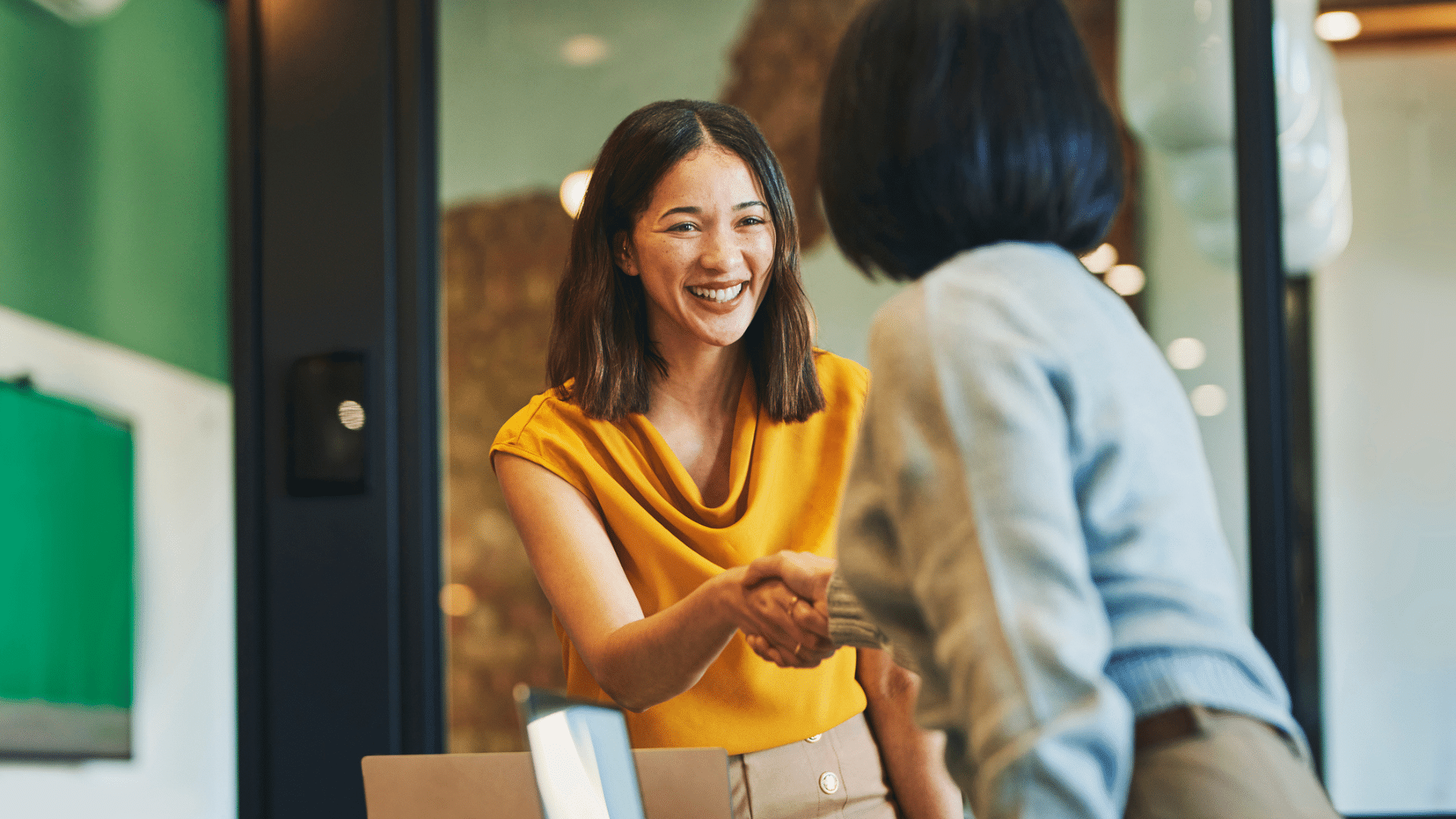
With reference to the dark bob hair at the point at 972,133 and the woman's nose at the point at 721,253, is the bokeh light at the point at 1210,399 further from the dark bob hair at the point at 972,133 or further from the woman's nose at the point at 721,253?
the dark bob hair at the point at 972,133

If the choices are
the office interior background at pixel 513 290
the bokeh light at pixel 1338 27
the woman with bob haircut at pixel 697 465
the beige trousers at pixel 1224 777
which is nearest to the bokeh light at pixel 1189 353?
the office interior background at pixel 513 290

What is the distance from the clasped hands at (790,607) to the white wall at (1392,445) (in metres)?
1.30

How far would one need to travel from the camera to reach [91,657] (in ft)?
5.98

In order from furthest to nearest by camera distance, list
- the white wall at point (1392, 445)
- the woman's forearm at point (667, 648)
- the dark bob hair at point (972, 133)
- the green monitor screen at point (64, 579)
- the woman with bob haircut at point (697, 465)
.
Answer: the white wall at point (1392, 445) → the green monitor screen at point (64, 579) → the woman with bob haircut at point (697, 465) → the woman's forearm at point (667, 648) → the dark bob hair at point (972, 133)

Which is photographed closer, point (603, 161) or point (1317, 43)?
point (603, 161)

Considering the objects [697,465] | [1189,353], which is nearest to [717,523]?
[697,465]

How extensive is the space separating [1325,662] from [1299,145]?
894 mm

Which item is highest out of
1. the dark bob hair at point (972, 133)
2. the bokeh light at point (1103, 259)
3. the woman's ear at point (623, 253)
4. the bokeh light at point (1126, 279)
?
the bokeh light at point (1103, 259)

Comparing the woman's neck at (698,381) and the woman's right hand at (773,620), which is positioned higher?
the woman's neck at (698,381)

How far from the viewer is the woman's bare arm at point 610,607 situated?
3.44 ft

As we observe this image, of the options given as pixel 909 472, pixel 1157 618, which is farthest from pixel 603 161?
pixel 1157 618

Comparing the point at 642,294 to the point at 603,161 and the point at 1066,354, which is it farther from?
the point at 1066,354

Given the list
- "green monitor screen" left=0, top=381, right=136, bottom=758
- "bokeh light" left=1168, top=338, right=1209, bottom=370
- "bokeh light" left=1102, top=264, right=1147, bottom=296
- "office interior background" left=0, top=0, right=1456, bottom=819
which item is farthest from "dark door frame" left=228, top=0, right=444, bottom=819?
Answer: "bokeh light" left=1168, top=338, right=1209, bottom=370

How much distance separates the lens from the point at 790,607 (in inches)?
37.6
